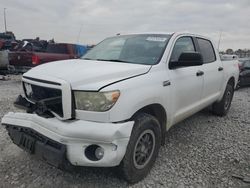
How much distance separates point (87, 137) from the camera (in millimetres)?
2529

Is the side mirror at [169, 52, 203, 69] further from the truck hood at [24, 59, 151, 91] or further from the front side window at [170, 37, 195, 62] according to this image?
the truck hood at [24, 59, 151, 91]

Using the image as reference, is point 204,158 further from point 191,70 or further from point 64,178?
point 64,178

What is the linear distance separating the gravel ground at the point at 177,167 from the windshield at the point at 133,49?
1468mm

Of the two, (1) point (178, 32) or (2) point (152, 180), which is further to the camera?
(1) point (178, 32)

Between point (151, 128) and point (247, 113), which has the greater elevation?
point (151, 128)

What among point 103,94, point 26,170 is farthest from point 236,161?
point 26,170

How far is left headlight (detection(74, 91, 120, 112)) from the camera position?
2.60 meters

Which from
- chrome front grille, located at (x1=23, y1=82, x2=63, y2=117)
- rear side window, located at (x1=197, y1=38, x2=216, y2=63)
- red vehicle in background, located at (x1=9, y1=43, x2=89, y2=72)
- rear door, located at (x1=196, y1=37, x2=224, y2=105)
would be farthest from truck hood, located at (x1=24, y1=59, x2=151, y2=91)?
red vehicle in background, located at (x1=9, y1=43, x2=89, y2=72)

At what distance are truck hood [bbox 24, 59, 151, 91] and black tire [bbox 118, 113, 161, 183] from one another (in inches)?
21.0

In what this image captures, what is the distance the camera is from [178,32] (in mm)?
4152

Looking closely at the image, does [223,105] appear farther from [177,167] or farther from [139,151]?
[139,151]

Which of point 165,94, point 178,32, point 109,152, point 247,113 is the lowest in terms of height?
point 247,113

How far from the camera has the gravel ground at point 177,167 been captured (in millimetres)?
3088

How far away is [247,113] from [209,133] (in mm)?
2273
